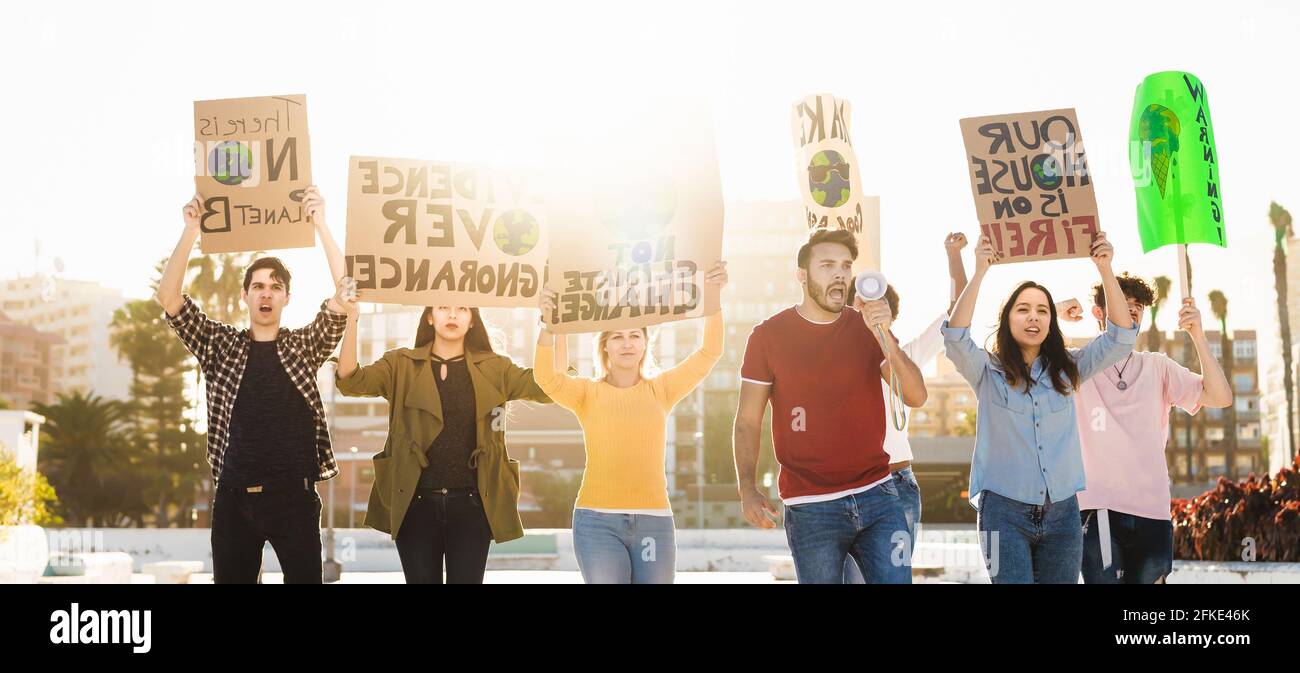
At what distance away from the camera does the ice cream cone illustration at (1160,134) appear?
7.46 metres

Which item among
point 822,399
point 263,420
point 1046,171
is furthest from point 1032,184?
point 263,420

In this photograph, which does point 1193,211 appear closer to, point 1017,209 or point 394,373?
point 1017,209

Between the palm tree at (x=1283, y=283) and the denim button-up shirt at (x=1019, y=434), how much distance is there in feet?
185

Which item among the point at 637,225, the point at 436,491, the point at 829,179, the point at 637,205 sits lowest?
the point at 436,491

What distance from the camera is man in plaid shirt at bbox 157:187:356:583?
6.21 m

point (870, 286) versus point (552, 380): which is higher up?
point (870, 286)

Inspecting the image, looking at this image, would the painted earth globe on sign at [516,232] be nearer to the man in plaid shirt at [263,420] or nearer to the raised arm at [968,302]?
the man in plaid shirt at [263,420]

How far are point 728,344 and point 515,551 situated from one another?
64.5 m

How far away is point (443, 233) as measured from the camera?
7.00m

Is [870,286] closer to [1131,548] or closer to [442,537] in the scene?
[1131,548]

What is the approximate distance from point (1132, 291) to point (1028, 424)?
122cm

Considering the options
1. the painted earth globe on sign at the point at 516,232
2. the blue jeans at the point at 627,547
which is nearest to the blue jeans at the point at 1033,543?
the blue jeans at the point at 627,547
